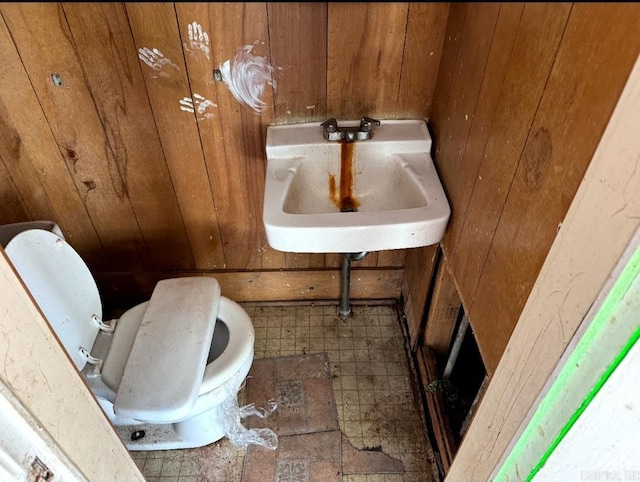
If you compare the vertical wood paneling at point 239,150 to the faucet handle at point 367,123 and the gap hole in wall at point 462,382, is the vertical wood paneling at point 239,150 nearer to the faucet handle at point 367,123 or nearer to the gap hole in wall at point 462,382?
the faucet handle at point 367,123

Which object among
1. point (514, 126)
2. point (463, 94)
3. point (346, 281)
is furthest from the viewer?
point (346, 281)

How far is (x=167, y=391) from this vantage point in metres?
1.15

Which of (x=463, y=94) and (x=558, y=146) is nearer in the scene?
(x=558, y=146)

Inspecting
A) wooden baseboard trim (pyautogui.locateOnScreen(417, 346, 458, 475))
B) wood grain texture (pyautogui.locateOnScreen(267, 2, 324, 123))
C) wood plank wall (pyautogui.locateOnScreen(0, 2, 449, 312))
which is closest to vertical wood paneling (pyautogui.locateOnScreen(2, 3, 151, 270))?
wood plank wall (pyautogui.locateOnScreen(0, 2, 449, 312))

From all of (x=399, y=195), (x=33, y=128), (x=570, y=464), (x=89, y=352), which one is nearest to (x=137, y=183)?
(x=33, y=128)

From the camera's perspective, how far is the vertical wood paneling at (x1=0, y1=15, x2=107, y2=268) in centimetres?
123

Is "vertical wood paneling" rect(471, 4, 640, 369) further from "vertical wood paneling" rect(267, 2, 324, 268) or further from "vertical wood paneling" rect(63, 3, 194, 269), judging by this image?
"vertical wood paneling" rect(63, 3, 194, 269)

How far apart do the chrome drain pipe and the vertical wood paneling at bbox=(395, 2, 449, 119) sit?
19.7 inches

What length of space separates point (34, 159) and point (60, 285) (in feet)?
1.60

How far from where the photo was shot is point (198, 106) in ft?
4.31

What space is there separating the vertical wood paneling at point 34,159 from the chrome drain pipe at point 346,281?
928 millimetres

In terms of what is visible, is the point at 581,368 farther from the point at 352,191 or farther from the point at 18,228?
the point at 18,228

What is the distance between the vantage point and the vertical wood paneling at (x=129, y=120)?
115 cm

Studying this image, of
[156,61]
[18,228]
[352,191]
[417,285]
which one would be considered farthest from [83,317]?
[417,285]
